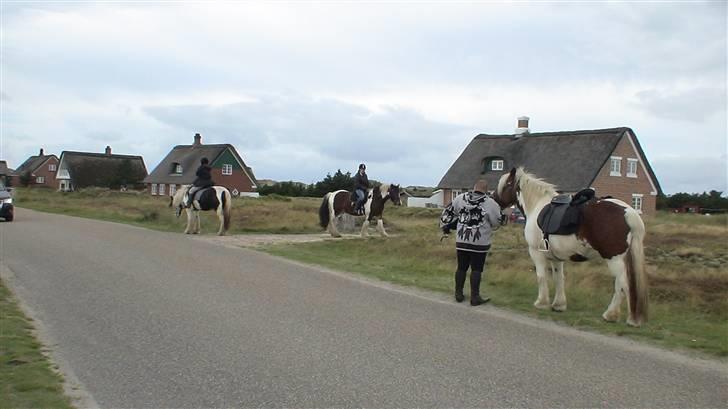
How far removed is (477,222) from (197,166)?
203 ft

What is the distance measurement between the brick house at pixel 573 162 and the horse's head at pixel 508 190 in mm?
33190

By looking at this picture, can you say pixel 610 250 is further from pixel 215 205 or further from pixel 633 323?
pixel 215 205

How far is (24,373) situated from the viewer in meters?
6.07

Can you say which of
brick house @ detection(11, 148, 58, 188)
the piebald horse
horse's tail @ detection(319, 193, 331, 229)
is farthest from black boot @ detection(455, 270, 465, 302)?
brick house @ detection(11, 148, 58, 188)

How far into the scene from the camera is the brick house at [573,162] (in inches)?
1774

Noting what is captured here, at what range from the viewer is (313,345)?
7.09m

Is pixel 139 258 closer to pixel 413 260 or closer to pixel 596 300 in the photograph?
pixel 413 260

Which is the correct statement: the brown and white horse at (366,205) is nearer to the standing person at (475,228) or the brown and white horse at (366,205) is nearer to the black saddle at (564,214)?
the standing person at (475,228)

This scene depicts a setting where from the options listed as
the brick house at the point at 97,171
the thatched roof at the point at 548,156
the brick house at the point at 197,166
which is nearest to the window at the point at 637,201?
the thatched roof at the point at 548,156

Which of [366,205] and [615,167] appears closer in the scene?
[366,205]

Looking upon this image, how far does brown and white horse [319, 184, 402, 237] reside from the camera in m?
22.9

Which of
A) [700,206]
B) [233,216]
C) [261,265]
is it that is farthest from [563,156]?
[261,265]

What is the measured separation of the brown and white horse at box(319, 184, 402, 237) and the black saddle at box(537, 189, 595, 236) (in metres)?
13.6

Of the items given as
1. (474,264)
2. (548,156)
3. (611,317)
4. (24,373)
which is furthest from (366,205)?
(548,156)
